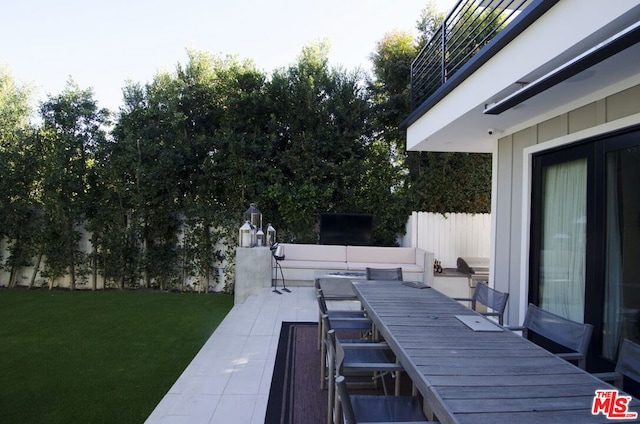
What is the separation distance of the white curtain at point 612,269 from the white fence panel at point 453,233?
5.38m

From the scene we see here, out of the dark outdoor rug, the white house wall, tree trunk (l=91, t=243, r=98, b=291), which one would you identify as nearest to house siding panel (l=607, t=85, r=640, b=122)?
the white house wall

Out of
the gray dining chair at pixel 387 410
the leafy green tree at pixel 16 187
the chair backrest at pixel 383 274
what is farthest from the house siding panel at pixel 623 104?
the leafy green tree at pixel 16 187

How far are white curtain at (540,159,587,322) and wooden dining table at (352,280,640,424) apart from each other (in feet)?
4.21

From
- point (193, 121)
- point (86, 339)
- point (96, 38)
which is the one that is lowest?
point (86, 339)

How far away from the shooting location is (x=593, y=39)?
2223mm

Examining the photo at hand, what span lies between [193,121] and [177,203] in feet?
6.08

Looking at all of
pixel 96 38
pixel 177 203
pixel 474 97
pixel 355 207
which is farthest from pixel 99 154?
pixel 474 97

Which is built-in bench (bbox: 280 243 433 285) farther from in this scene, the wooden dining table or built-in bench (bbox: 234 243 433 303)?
the wooden dining table

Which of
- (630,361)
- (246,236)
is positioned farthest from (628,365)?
(246,236)

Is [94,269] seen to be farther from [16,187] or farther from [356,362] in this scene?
[356,362]

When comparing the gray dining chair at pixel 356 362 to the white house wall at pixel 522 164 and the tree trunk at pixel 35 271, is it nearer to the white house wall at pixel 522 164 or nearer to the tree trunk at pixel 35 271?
the white house wall at pixel 522 164

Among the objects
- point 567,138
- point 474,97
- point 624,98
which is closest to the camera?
point 624,98

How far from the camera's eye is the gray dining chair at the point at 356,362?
1.92 metres

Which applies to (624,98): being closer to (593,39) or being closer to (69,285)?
(593,39)
